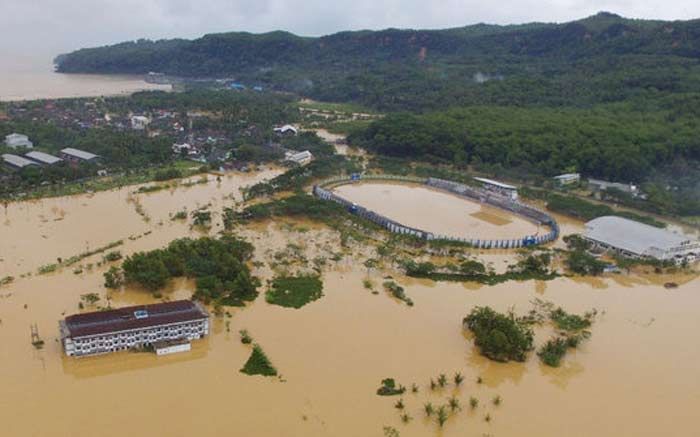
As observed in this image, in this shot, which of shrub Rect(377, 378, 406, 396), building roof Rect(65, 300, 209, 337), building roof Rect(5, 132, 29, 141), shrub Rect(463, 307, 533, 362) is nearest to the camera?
shrub Rect(377, 378, 406, 396)

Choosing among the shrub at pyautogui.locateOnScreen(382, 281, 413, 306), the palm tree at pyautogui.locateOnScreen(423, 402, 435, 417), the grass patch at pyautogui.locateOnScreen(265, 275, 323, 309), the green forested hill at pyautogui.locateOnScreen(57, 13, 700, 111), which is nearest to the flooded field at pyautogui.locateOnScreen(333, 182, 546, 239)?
the shrub at pyautogui.locateOnScreen(382, 281, 413, 306)

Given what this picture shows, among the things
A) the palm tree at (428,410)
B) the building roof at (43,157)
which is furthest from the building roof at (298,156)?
the palm tree at (428,410)

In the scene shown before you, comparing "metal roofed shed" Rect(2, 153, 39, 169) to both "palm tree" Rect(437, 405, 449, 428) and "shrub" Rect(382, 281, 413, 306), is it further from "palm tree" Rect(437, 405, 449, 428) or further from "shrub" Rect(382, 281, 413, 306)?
"palm tree" Rect(437, 405, 449, 428)

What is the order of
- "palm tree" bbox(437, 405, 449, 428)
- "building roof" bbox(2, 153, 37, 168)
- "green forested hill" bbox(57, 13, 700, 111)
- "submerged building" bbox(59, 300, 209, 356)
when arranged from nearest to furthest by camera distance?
"palm tree" bbox(437, 405, 449, 428), "submerged building" bbox(59, 300, 209, 356), "building roof" bbox(2, 153, 37, 168), "green forested hill" bbox(57, 13, 700, 111)

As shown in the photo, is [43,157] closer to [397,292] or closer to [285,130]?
[285,130]

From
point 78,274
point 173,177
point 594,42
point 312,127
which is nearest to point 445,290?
point 78,274

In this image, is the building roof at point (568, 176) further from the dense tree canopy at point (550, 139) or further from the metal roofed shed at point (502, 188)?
the metal roofed shed at point (502, 188)
